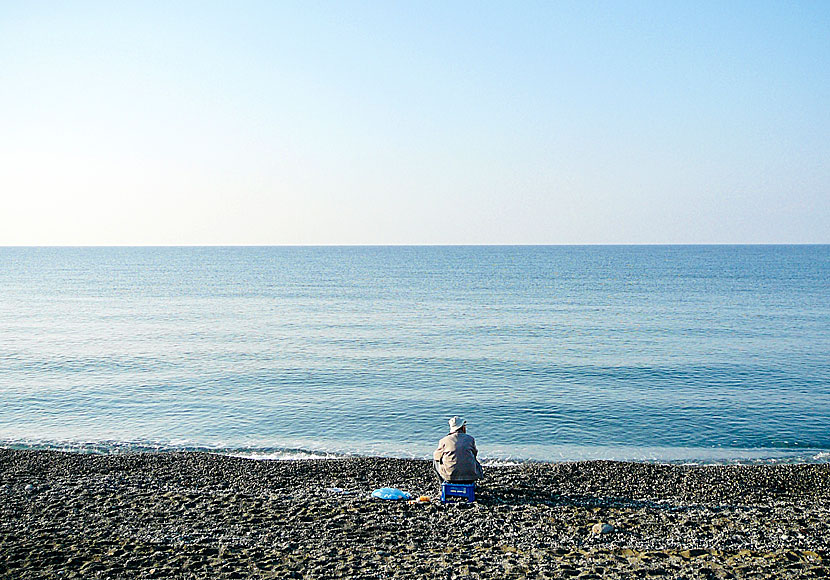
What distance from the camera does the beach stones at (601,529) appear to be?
12.5 metres

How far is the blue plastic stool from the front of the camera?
14.4 m

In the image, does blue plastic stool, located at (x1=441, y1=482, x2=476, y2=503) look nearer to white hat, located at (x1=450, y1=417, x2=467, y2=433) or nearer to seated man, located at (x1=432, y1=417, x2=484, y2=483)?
seated man, located at (x1=432, y1=417, x2=484, y2=483)

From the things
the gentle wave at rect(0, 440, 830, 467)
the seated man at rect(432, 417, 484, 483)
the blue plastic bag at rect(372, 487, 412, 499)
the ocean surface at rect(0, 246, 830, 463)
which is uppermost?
the seated man at rect(432, 417, 484, 483)

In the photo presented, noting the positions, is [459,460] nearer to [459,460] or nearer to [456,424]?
[459,460]

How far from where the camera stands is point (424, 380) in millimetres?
32281

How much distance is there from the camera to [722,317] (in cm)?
5647

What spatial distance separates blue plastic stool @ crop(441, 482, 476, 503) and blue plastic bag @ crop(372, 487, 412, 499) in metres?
0.91

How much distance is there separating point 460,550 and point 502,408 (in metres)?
15.8

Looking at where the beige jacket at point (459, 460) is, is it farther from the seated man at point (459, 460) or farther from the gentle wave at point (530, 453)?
the gentle wave at point (530, 453)

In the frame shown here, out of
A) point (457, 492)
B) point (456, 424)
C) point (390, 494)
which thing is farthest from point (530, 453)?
point (390, 494)

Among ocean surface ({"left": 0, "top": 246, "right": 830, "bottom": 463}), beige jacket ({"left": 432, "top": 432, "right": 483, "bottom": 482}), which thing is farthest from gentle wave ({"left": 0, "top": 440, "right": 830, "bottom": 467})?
beige jacket ({"left": 432, "top": 432, "right": 483, "bottom": 482})

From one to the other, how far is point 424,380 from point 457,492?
17.8 meters

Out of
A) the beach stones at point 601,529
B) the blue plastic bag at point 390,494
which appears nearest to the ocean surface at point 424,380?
the blue plastic bag at point 390,494

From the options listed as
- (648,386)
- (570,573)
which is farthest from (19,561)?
(648,386)
